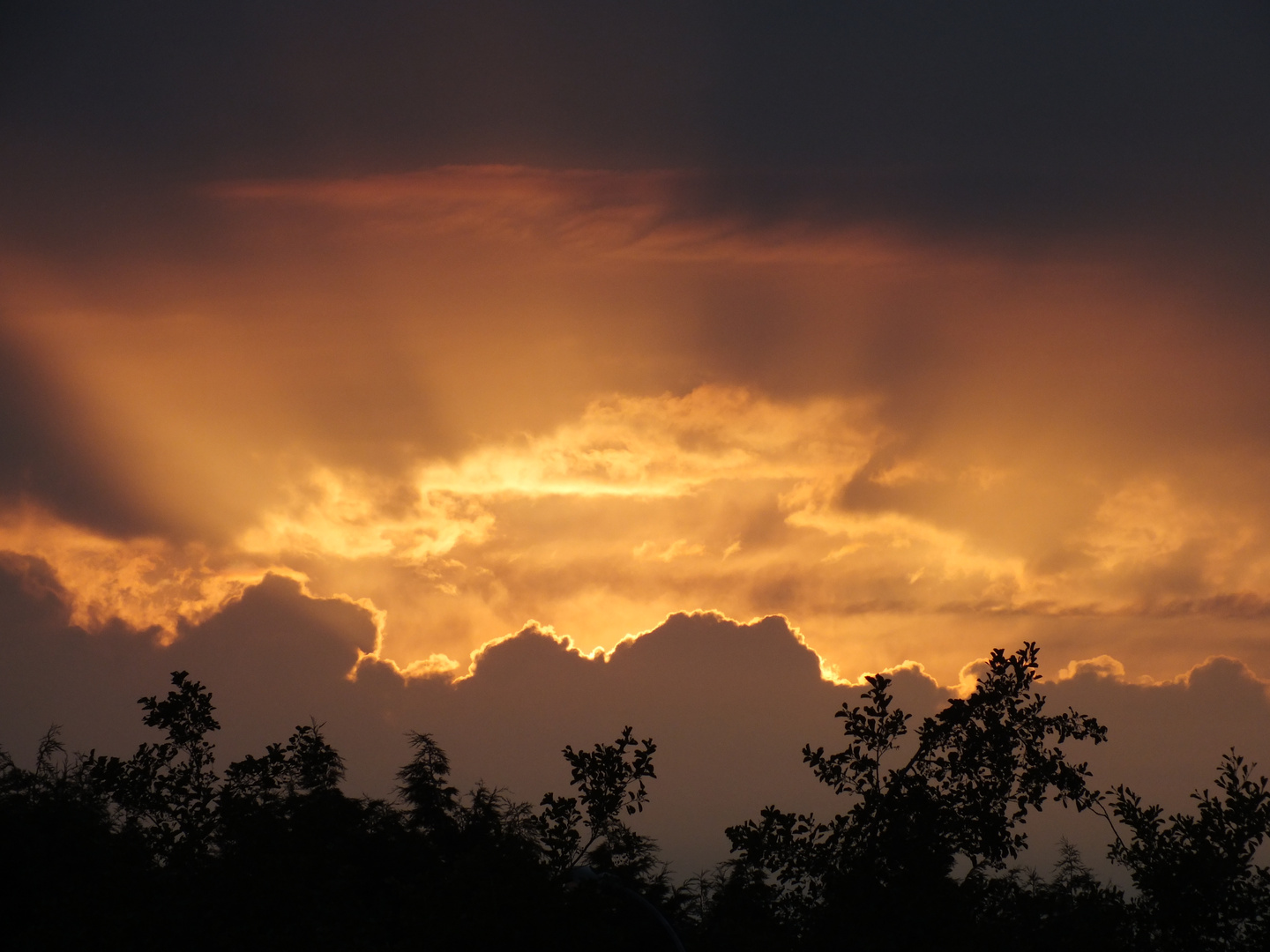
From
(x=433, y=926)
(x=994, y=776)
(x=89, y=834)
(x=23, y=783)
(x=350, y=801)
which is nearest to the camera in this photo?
(x=433, y=926)

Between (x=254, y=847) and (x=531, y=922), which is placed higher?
Answer: (x=254, y=847)

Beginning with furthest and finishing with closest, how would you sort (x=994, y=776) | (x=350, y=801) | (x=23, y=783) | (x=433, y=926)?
(x=23, y=783) < (x=350, y=801) < (x=994, y=776) < (x=433, y=926)

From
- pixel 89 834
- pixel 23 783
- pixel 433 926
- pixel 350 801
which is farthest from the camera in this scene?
pixel 23 783

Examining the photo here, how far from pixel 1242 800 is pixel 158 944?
25.0m

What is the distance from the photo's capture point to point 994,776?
87.2ft

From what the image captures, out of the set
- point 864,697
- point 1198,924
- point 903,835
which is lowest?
point 1198,924

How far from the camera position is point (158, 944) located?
2472cm

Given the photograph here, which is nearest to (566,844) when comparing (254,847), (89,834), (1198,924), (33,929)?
(254,847)

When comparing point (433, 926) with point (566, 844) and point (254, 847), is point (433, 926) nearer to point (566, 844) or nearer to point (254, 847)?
point (566, 844)

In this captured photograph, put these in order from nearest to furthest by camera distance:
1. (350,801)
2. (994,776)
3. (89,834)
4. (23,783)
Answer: (994,776), (89,834), (350,801), (23,783)

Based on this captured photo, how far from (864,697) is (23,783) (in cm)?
4810

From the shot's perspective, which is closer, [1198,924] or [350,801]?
[1198,924]

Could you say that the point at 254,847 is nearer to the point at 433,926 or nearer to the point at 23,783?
the point at 433,926

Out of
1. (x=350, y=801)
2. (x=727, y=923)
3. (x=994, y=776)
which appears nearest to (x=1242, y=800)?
(x=994, y=776)
